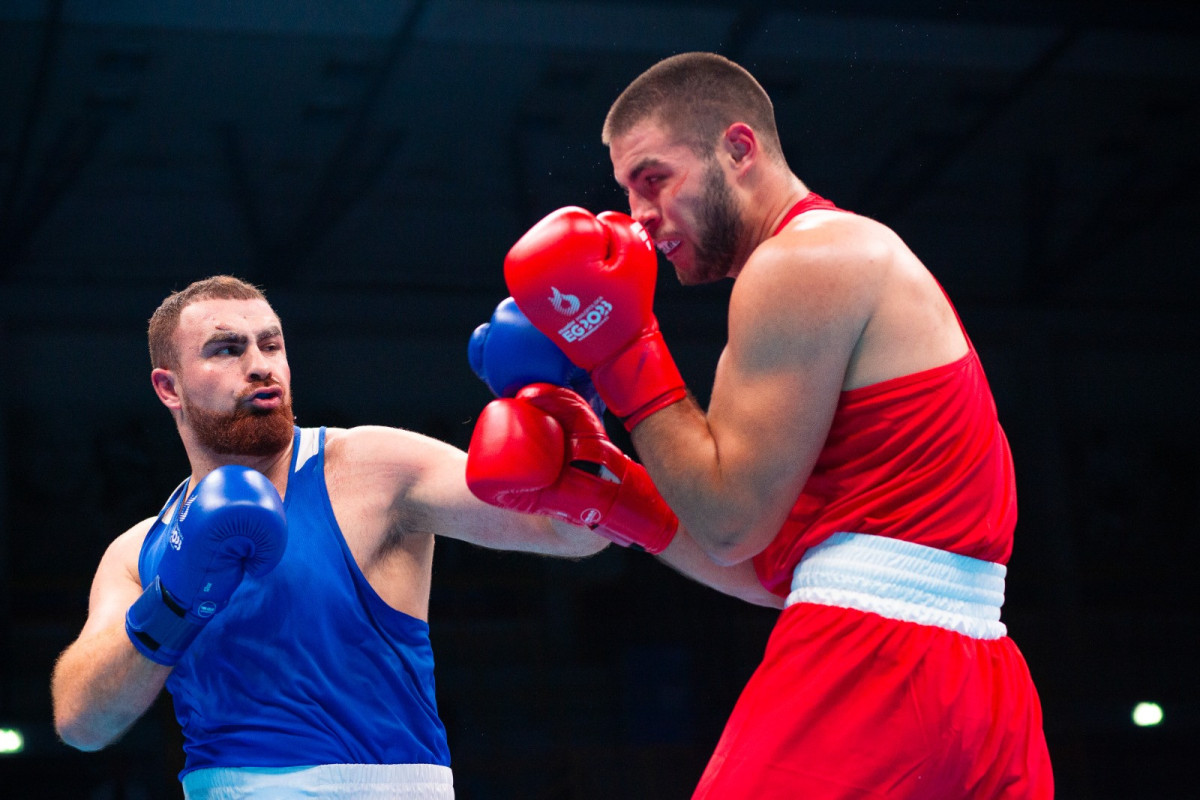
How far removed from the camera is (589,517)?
6.62ft

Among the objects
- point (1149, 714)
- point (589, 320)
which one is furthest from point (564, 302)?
point (1149, 714)

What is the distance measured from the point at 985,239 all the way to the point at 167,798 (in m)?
7.26

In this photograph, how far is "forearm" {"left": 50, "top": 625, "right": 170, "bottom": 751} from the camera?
2.35 meters

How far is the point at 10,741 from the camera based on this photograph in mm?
6762

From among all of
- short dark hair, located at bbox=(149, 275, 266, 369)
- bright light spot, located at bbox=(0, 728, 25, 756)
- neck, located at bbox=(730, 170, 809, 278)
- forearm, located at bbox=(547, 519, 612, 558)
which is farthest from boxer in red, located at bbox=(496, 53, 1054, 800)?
bright light spot, located at bbox=(0, 728, 25, 756)

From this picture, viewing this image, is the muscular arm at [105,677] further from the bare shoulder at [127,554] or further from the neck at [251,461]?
the neck at [251,461]

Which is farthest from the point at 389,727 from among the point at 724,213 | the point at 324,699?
the point at 724,213

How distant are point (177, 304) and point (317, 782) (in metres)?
1.11

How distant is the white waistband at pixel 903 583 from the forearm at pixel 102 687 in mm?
1369

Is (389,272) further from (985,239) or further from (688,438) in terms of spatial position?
(688,438)

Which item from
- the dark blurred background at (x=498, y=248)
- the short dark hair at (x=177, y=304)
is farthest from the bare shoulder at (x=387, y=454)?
the dark blurred background at (x=498, y=248)

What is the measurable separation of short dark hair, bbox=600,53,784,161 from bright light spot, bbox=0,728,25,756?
6.27m

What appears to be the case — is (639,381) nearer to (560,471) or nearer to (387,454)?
(560,471)

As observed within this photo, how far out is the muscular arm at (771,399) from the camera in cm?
164
